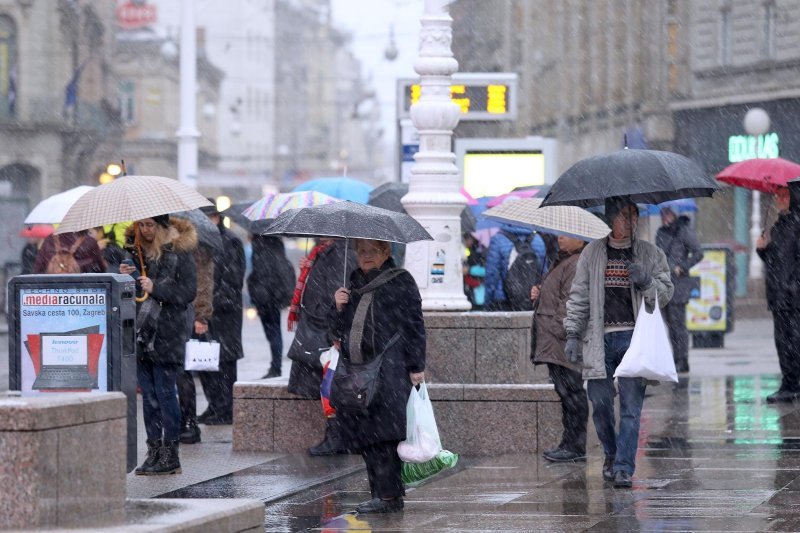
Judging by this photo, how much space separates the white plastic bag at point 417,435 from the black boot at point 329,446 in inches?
105

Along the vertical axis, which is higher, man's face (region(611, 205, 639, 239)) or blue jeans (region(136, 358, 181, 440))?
man's face (region(611, 205, 639, 239))

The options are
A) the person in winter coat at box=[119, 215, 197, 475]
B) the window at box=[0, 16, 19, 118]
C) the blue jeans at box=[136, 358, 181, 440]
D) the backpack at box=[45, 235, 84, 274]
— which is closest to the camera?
the person in winter coat at box=[119, 215, 197, 475]

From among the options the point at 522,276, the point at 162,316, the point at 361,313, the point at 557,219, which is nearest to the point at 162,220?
the point at 162,316

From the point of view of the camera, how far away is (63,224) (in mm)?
10445

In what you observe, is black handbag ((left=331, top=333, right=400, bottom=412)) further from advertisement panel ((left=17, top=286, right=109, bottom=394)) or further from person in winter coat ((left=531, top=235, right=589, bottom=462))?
person in winter coat ((left=531, top=235, right=589, bottom=462))

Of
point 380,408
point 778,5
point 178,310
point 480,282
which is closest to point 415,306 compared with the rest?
point 380,408

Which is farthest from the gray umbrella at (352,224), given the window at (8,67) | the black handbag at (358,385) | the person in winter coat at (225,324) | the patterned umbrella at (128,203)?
the window at (8,67)

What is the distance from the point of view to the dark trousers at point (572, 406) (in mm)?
11680

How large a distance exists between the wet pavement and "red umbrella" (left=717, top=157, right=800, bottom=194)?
2.12 meters

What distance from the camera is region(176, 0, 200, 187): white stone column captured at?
90.3ft

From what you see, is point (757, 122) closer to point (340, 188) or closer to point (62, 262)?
point (340, 188)

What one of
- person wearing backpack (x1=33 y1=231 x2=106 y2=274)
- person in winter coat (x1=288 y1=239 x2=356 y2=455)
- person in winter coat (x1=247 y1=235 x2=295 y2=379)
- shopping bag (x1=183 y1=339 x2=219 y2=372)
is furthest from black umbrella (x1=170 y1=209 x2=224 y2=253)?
person in winter coat (x1=247 y1=235 x2=295 y2=379)

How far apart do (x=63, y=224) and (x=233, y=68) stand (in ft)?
370

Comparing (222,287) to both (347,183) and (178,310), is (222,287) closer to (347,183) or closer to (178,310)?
(347,183)
